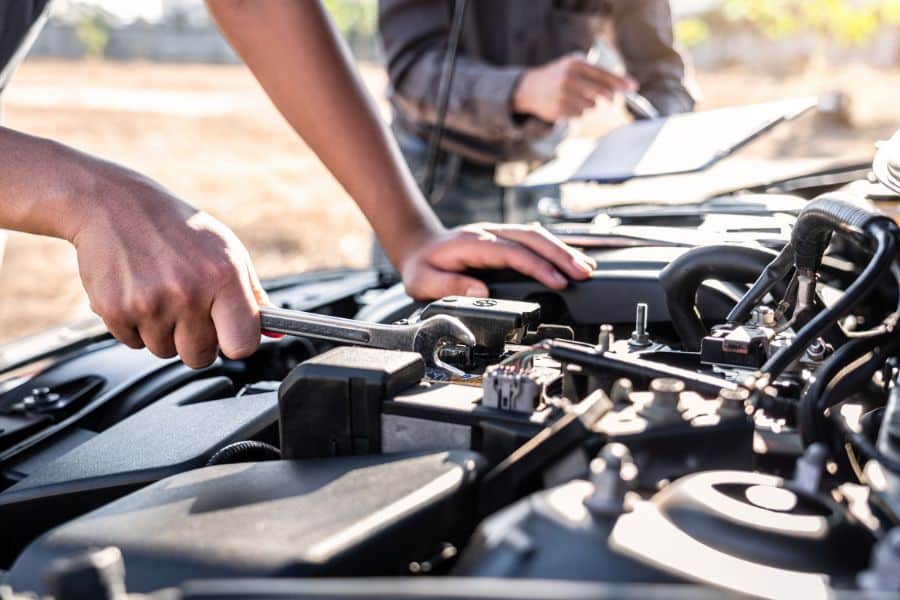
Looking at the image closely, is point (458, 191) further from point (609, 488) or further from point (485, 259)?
point (609, 488)

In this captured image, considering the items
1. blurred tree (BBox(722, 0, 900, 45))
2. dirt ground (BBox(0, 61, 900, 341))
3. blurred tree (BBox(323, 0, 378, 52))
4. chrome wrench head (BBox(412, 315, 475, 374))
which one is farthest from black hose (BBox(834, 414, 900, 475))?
blurred tree (BBox(323, 0, 378, 52))

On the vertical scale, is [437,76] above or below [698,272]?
above

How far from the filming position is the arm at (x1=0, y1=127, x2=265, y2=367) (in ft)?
3.09

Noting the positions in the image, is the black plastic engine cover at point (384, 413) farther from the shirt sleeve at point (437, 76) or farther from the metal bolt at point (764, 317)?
the shirt sleeve at point (437, 76)

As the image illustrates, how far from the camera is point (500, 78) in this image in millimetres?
2441

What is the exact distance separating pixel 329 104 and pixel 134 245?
542 millimetres

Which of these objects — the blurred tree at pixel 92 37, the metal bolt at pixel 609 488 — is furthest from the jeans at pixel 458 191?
the blurred tree at pixel 92 37

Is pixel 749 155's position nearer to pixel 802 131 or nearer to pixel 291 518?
pixel 802 131

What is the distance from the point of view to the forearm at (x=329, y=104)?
4.53ft

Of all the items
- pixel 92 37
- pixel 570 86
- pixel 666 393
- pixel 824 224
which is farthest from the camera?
pixel 92 37

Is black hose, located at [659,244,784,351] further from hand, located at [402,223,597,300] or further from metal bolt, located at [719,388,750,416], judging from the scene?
metal bolt, located at [719,388,750,416]

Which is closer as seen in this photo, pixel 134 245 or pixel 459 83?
pixel 134 245

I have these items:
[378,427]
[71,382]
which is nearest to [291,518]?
[378,427]

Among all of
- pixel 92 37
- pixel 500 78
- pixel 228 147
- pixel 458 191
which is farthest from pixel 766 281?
pixel 92 37
